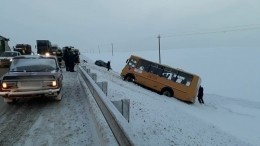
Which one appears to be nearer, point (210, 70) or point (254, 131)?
point (254, 131)

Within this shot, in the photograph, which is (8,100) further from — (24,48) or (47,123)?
(24,48)

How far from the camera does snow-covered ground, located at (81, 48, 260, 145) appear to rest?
1004cm

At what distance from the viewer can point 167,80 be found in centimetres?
2833

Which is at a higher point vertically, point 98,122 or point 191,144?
point 98,122

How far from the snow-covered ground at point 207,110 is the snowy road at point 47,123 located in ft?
4.06

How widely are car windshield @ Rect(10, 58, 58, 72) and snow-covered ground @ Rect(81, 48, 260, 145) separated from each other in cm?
242

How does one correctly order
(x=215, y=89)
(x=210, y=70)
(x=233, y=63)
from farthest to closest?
(x=233, y=63) < (x=210, y=70) < (x=215, y=89)

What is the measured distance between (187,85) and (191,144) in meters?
18.6

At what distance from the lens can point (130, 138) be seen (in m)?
4.48

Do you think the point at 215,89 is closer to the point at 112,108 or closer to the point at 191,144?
the point at 191,144

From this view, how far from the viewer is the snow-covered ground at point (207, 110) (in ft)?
32.9

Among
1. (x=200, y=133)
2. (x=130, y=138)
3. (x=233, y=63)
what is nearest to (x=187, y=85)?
(x=200, y=133)

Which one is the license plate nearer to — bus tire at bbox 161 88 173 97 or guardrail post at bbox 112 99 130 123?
guardrail post at bbox 112 99 130 123

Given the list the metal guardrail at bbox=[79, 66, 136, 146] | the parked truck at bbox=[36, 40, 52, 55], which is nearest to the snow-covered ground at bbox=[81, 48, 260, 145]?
the metal guardrail at bbox=[79, 66, 136, 146]
